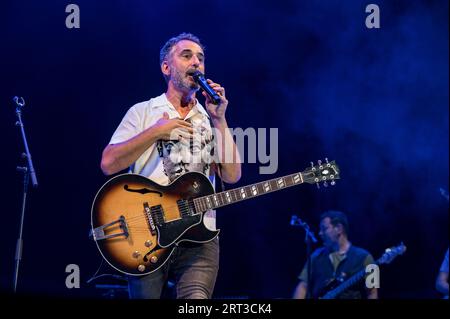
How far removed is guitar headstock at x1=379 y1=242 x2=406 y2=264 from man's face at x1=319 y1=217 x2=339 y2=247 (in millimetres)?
469

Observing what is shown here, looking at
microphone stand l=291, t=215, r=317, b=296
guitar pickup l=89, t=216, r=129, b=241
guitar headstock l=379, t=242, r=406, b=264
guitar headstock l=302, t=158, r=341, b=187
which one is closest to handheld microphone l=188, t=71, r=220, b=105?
guitar headstock l=302, t=158, r=341, b=187

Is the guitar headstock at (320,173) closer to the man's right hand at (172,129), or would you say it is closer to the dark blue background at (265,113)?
the man's right hand at (172,129)

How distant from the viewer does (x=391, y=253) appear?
600 centimetres

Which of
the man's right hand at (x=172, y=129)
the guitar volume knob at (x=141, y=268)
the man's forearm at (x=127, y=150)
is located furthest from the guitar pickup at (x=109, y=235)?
the man's right hand at (x=172, y=129)

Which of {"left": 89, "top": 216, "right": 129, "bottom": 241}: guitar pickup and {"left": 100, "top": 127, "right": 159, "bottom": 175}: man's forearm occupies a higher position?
{"left": 100, "top": 127, "right": 159, "bottom": 175}: man's forearm

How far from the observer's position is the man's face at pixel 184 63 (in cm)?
370

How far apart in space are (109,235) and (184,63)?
1069 millimetres

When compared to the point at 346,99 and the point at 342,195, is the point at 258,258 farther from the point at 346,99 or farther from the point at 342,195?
the point at 346,99

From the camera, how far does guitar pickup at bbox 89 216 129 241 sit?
336 cm

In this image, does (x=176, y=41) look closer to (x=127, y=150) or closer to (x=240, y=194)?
(x=127, y=150)

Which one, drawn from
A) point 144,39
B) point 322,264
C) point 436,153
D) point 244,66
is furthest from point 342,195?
point 144,39

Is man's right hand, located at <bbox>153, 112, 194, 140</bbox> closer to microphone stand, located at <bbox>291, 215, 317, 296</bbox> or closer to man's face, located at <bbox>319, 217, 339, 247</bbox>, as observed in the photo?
microphone stand, located at <bbox>291, 215, 317, 296</bbox>

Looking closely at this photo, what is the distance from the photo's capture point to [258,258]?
6141 millimetres

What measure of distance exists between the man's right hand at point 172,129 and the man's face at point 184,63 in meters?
0.27
